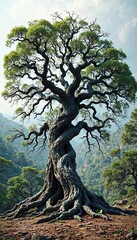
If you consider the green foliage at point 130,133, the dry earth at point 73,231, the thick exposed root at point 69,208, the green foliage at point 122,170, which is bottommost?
the dry earth at point 73,231

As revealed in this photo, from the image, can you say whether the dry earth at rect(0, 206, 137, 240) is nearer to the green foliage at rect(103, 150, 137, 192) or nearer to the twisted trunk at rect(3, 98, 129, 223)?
the twisted trunk at rect(3, 98, 129, 223)

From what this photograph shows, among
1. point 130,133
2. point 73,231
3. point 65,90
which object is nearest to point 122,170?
point 130,133

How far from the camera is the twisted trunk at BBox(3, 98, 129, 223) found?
13523 mm

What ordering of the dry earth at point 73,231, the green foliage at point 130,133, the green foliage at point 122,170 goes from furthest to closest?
the green foliage at point 122,170 < the green foliage at point 130,133 < the dry earth at point 73,231

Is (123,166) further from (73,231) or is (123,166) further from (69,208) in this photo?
(73,231)

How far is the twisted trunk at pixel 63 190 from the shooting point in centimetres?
1352

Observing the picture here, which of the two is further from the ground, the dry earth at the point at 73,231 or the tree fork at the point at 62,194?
the tree fork at the point at 62,194

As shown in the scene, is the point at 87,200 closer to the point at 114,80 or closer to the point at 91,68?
→ the point at 114,80

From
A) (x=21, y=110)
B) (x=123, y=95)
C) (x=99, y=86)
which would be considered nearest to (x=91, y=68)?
(x=99, y=86)

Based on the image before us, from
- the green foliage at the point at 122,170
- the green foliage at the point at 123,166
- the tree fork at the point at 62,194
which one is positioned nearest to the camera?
the tree fork at the point at 62,194

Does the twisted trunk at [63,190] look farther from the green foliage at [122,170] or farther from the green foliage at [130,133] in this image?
the green foliage at [122,170]

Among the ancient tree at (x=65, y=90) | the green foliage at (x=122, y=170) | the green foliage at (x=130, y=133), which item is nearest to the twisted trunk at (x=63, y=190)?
the ancient tree at (x=65, y=90)

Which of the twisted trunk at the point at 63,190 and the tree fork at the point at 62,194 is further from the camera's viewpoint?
the twisted trunk at the point at 63,190

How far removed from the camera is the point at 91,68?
2083 centimetres
